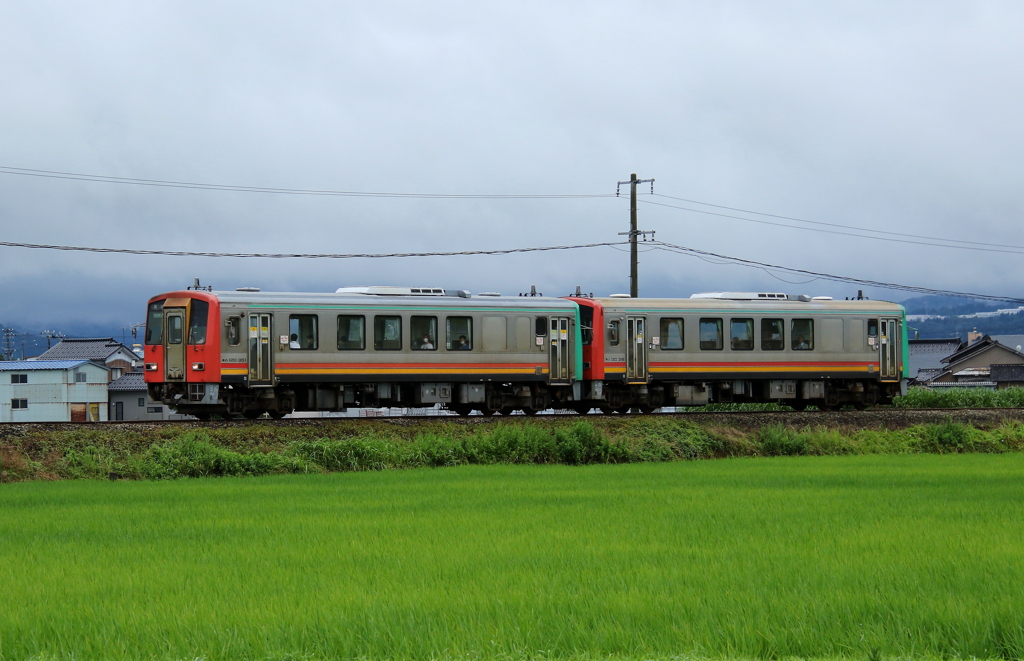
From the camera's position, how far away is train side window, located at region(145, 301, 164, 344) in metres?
26.1

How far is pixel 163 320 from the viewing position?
26.1 m

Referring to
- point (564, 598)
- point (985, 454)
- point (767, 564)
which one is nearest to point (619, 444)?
point (985, 454)

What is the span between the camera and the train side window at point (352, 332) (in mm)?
26222

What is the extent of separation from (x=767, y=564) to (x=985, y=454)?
17477 mm

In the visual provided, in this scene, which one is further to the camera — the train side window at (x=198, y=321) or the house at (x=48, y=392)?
the house at (x=48, y=392)

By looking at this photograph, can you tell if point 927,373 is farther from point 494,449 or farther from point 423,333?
point 494,449

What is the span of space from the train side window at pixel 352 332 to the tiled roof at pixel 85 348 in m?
53.3

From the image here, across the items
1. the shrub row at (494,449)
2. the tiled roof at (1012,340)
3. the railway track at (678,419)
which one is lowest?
the shrub row at (494,449)

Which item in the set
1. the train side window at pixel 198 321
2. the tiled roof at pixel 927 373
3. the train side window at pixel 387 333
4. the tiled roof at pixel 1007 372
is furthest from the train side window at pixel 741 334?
the tiled roof at pixel 927 373

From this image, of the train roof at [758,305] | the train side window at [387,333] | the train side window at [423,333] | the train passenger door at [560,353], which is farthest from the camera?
the train roof at [758,305]

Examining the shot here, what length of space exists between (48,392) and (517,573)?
59.6m

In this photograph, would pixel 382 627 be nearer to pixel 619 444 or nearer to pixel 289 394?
pixel 619 444

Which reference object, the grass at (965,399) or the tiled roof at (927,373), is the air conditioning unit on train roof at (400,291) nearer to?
the grass at (965,399)

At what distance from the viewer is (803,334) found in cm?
3127
